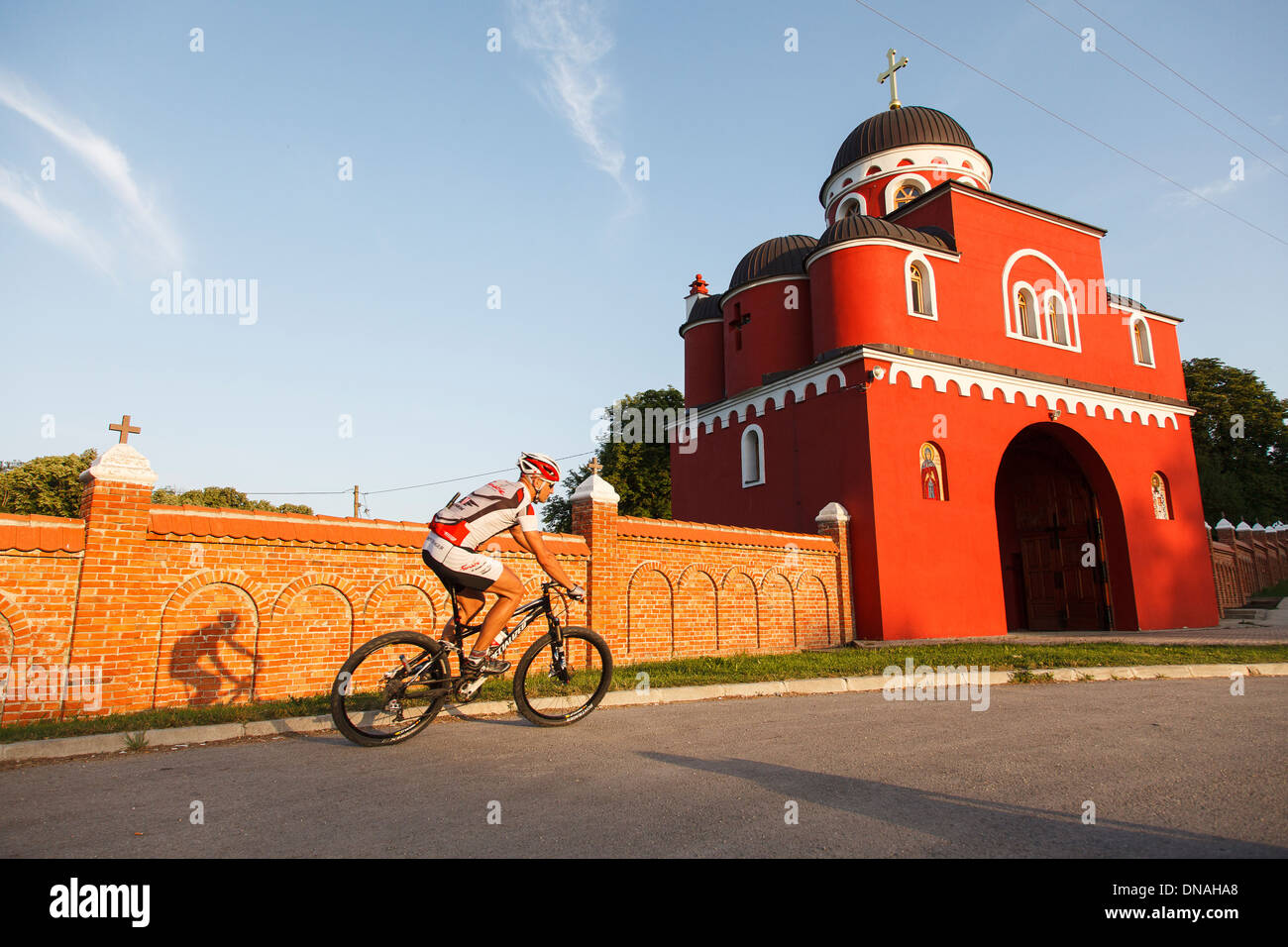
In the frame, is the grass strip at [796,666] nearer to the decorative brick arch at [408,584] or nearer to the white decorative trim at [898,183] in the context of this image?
the decorative brick arch at [408,584]

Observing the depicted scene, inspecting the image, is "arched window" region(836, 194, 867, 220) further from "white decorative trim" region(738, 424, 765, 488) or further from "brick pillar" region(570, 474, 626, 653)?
"brick pillar" region(570, 474, 626, 653)

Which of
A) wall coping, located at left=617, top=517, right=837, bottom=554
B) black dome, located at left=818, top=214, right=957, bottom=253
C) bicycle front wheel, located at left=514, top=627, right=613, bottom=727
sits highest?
black dome, located at left=818, top=214, right=957, bottom=253

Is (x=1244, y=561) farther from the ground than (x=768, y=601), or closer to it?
farther from the ground

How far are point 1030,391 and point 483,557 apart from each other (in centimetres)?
1766

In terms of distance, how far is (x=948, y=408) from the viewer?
17812 millimetres

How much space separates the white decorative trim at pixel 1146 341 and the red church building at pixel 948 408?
0.25 feet

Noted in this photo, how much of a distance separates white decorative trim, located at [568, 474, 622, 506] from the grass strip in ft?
8.98

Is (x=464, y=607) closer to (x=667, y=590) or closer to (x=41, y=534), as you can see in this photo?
(x=41, y=534)

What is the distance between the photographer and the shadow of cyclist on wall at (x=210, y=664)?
7.91 meters

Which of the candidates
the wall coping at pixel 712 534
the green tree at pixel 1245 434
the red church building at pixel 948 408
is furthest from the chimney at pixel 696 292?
the green tree at pixel 1245 434

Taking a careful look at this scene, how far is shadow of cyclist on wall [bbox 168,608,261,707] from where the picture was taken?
791cm

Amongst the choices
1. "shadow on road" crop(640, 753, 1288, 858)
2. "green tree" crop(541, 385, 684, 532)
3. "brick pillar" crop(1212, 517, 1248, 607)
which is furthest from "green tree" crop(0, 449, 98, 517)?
"brick pillar" crop(1212, 517, 1248, 607)

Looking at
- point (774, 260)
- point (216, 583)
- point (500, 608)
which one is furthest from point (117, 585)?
point (774, 260)

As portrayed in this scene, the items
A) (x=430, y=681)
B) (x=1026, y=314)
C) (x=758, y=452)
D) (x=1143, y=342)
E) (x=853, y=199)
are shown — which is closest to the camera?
(x=430, y=681)
